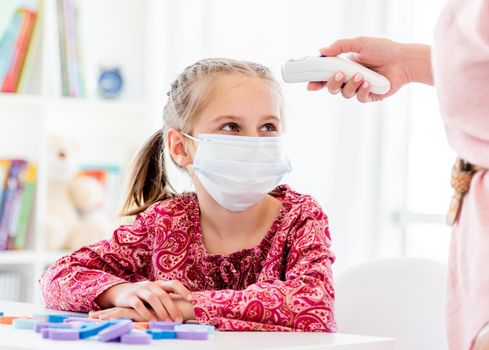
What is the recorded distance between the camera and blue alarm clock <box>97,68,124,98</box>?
3.33 m

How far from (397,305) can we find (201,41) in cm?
173

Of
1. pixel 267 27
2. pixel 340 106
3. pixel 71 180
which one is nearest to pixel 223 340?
pixel 340 106

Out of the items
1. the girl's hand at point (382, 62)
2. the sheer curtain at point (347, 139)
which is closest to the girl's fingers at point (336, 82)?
the girl's hand at point (382, 62)

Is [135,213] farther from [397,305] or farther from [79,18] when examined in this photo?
[79,18]

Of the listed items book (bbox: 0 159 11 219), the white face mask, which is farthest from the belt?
book (bbox: 0 159 11 219)

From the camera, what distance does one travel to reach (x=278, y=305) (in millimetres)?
1347

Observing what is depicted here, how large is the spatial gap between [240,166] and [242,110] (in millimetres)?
118

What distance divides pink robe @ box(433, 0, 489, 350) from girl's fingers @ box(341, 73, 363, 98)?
1.38ft

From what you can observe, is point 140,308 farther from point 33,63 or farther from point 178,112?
point 33,63

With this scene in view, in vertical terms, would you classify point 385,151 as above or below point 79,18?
below

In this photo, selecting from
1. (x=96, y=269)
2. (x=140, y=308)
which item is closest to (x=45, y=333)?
(x=140, y=308)

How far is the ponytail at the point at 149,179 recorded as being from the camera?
1872mm

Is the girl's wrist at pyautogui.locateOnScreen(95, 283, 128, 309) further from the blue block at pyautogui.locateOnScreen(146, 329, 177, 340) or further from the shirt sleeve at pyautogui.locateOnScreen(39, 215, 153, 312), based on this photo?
the blue block at pyautogui.locateOnScreen(146, 329, 177, 340)

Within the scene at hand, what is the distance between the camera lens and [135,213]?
182cm
